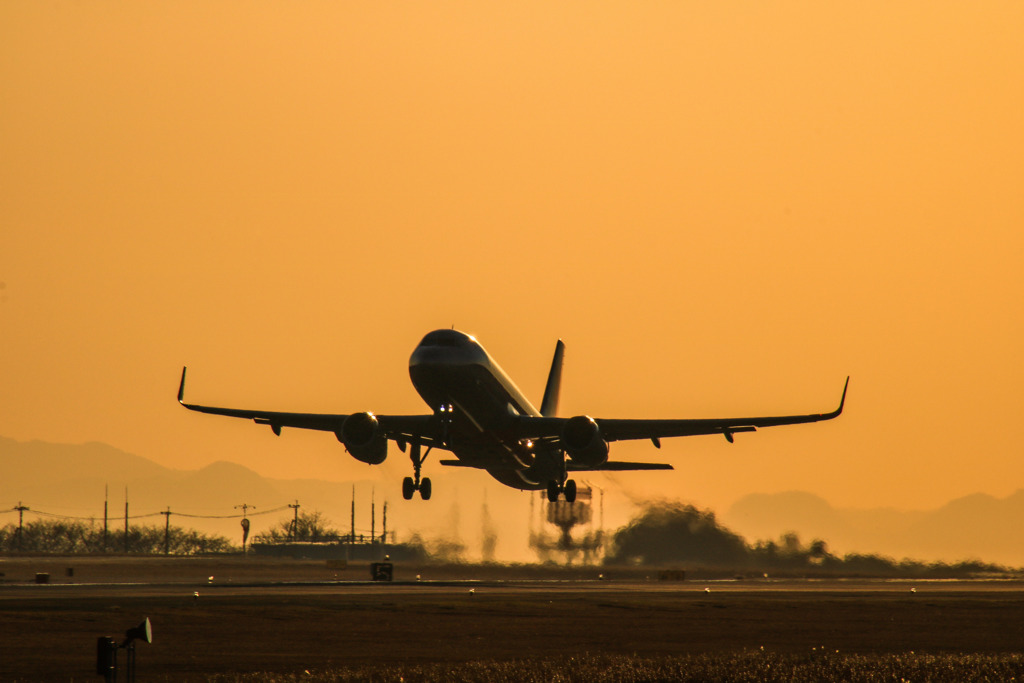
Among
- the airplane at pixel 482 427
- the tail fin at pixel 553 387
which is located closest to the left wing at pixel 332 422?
the airplane at pixel 482 427

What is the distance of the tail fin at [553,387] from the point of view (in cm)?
8690

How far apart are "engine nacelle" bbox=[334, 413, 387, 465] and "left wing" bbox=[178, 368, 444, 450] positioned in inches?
13.9

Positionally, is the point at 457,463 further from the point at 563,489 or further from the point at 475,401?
the point at 475,401

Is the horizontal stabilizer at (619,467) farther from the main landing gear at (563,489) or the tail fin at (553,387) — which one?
the tail fin at (553,387)

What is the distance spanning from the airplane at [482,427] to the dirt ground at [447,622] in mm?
7495

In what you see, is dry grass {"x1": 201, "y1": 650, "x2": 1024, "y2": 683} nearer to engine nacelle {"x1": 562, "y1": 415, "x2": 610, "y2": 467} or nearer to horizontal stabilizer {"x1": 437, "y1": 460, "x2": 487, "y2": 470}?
engine nacelle {"x1": 562, "y1": 415, "x2": 610, "y2": 467}

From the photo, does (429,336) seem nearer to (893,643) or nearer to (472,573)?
(893,643)

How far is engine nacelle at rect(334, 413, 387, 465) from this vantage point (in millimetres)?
56594

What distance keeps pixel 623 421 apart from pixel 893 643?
16960 mm

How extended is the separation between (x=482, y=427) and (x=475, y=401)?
2602 millimetres

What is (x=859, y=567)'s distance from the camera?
113 metres

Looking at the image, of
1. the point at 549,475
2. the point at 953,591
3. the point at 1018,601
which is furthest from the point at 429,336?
the point at 953,591

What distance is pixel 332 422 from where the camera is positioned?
6216cm

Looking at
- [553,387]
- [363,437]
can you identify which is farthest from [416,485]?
[553,387]
